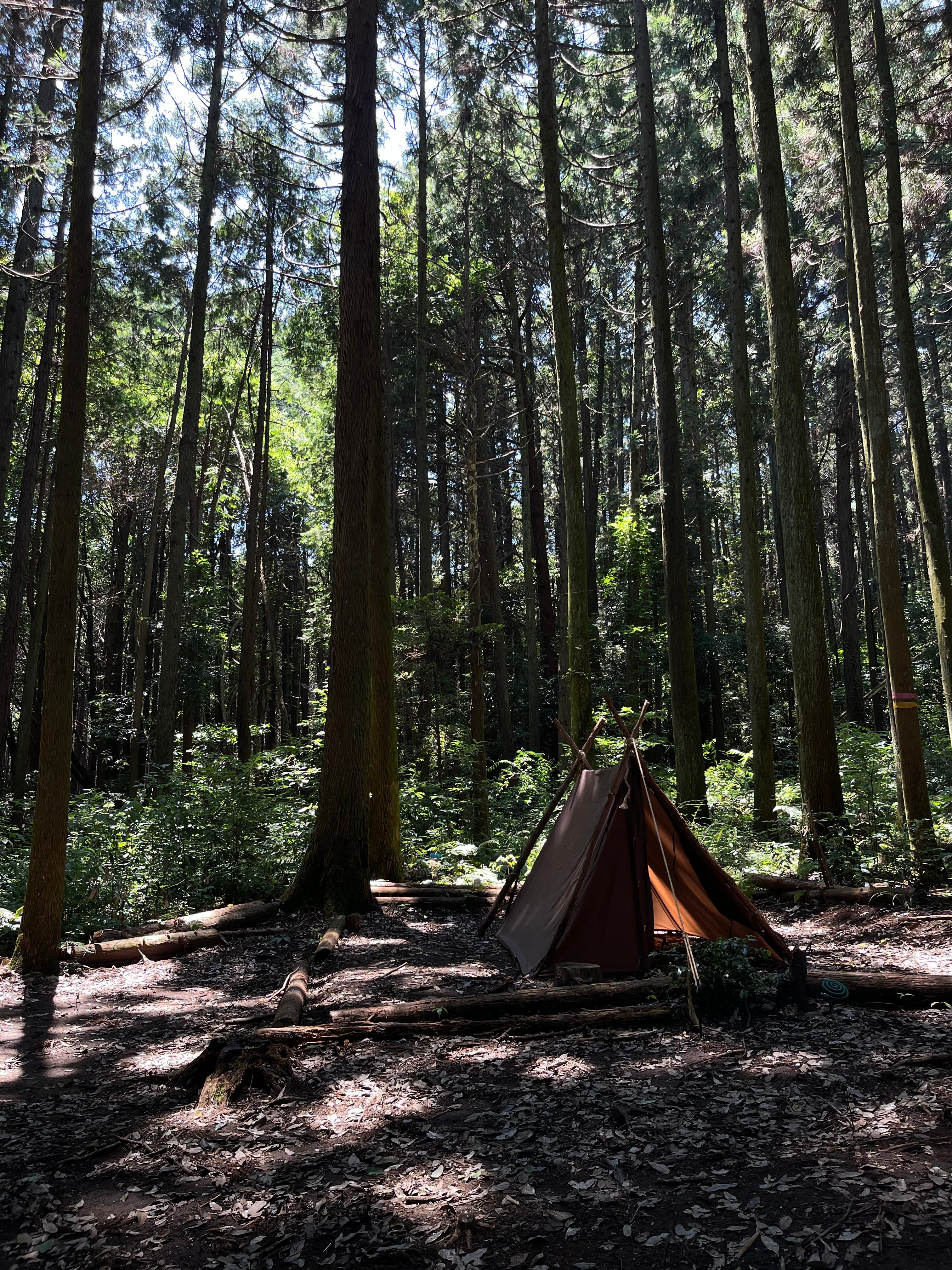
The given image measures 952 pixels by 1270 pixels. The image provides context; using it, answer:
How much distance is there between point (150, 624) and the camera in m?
22.8

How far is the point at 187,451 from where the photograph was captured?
49.7 feet

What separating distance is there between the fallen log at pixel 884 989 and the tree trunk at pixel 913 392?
4833 mm

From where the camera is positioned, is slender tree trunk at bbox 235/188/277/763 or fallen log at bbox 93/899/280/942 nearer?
fallen log at bbox 93/899/280/942

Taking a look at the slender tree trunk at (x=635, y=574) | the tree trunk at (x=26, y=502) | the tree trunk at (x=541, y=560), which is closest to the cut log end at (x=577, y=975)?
the tree trunk at (x=26, y=502)

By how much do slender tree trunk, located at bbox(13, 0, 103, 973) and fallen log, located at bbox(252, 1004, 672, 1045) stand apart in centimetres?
306

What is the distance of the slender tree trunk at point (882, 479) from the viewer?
8203 mm

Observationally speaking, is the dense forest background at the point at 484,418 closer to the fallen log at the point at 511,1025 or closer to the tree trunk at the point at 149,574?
the tree trunk at the point at 149,574

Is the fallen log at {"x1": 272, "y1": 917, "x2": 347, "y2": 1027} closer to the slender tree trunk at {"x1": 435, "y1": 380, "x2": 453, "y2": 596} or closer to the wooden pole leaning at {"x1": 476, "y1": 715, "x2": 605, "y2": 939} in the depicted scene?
the wooden pole leaning at {"x1": 476, "y1": 715, "x2": 605, "y2": 939}

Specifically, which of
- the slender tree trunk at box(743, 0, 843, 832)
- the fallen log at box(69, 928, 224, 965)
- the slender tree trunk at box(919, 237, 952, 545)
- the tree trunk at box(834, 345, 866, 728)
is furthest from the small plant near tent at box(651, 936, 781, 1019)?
the slender tree trunk at box(919, 237, 952, 545)

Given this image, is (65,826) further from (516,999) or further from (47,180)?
(47,180)

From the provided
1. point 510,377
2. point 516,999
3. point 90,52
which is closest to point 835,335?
point 510,377

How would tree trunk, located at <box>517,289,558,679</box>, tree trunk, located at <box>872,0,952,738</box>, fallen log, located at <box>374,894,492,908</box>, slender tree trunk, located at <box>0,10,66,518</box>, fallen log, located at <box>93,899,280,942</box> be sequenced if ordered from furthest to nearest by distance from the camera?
tree trunk, located at <box>517,289,558,679</box>, slender tree trunk, located at <box>0,10,66,518</box>, fallen log, located at <box>374,894,492,908</box>, tree trunk, located at <box>872,0,952,738</box>, fallen log, located at <box>93,899,280,942</box>

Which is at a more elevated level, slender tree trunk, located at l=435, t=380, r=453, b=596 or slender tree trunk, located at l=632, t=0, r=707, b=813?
slender tree trunk, located at l=435, t=380, r=453, b=596

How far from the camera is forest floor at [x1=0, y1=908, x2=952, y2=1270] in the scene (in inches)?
109
